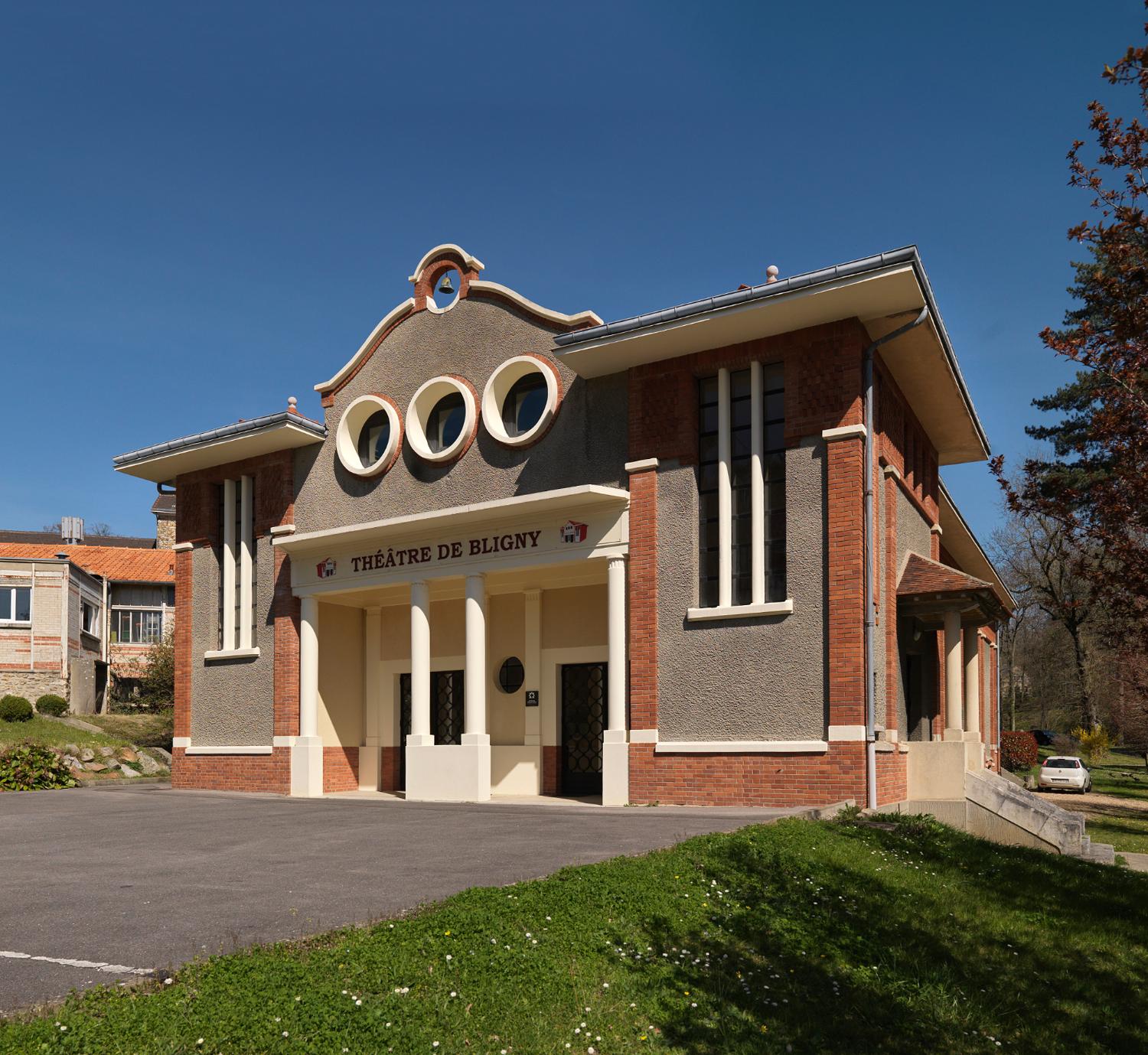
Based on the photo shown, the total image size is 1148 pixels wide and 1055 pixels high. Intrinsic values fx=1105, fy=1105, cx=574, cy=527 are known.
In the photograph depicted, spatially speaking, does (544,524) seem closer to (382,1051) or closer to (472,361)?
(472,361)

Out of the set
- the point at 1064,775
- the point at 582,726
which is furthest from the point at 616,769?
the point at 1064,775

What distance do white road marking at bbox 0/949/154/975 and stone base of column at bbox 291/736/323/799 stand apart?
14807mm

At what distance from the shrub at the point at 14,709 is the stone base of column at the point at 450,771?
20.2 m

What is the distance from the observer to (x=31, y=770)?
2539 cm

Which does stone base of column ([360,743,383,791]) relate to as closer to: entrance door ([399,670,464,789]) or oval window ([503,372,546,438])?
entrance door ([399,670,464,789])

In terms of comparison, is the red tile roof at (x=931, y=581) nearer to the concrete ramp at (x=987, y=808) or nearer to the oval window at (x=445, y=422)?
the concrete ramp at (x=987, y=808)

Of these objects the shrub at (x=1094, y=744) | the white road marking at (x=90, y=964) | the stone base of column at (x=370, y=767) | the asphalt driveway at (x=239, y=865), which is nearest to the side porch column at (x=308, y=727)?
the stone base of column at (x=370, y=767)

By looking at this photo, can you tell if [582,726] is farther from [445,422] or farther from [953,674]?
[953,674]

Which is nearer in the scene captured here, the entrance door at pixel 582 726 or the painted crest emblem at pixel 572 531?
the painted crest emblem at pixel 572 531

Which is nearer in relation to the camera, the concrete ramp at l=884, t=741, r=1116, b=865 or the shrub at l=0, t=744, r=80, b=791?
the concrete ramp at l=884, t=741, r=1116, b=865

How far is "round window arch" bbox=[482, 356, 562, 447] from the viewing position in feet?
62.4

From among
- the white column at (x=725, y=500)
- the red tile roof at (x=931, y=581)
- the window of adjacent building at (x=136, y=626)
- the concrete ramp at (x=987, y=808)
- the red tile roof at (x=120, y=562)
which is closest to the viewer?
the concrete ramp at (x=987, y=808)

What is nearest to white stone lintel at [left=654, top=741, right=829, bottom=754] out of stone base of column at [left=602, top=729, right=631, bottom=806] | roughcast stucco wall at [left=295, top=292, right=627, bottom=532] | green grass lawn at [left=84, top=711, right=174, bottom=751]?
stone base of column at [left=602, top=729, right=631, bottom=806]

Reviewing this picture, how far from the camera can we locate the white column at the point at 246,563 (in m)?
23.1
